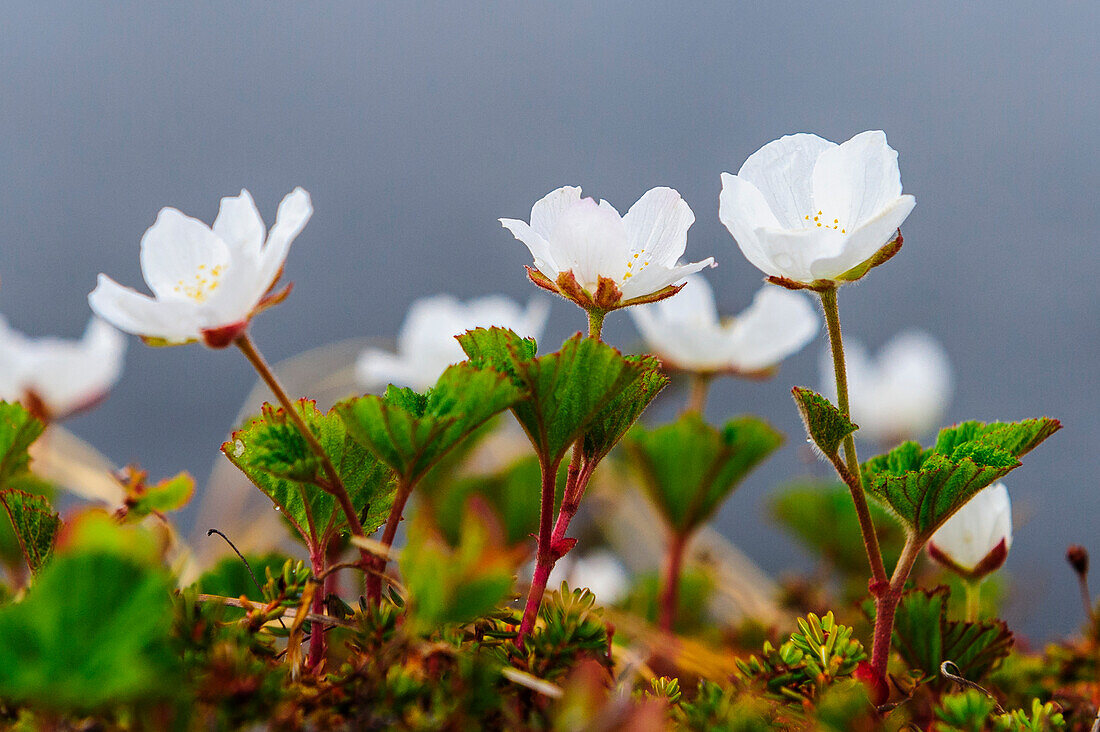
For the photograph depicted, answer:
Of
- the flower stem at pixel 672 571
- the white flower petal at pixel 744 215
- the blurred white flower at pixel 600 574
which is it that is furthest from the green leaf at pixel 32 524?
the blurred white flower at pixel 600 574

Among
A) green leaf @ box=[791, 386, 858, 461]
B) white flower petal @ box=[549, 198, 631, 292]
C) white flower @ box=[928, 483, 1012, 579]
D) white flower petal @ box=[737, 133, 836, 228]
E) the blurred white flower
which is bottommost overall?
the blurred white flower

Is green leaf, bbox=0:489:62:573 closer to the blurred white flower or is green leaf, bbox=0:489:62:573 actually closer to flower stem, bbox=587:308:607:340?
flower stem, bbox=587:308:607:340

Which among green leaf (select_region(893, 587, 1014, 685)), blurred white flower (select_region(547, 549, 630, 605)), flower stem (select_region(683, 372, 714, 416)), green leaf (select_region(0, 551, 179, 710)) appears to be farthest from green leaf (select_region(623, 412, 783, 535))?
green leaf (select_region(0, 551, 179, 710))

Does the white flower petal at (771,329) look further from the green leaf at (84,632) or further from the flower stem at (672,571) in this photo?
the green leaf at (84,632)

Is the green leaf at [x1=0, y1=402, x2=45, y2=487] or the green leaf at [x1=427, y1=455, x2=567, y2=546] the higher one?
the green leaf at [x1=0, y1=402, x2=45, y2=487]

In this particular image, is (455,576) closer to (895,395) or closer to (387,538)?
(387,538)

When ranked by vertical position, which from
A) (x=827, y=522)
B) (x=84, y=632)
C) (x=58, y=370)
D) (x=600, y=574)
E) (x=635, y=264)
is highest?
(x=635, y=264)

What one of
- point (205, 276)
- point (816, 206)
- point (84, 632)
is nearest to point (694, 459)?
point (816, 206)
